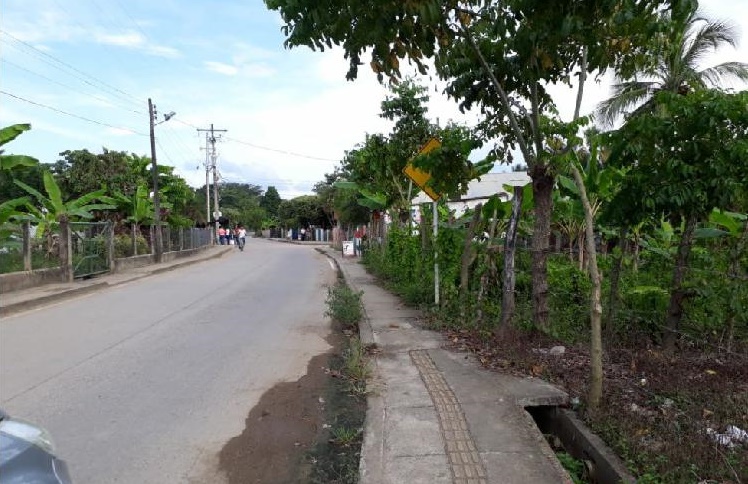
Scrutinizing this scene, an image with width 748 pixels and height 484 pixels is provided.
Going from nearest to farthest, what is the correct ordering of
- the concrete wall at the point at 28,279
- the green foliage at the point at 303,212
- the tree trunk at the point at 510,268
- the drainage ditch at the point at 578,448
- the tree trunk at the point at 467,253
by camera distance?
the drainage ditch at the point at 578,448
the tree trunk at the point at 510,268
the tree trunk at the point at 467,253
the concrete wall at the point at 28,279
the green foliage at the point at 303,212

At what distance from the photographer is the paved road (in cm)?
451

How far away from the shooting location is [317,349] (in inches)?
324

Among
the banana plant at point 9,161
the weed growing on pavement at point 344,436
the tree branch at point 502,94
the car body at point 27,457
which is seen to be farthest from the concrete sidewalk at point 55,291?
the car body at point 27,457

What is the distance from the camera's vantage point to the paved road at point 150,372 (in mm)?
4508

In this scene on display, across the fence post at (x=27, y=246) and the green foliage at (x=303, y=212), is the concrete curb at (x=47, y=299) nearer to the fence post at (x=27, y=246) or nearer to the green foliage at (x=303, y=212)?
the fence post at (x=27, y=246)

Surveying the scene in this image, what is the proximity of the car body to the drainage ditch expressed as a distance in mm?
3035

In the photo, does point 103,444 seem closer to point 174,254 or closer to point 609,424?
point 609,424

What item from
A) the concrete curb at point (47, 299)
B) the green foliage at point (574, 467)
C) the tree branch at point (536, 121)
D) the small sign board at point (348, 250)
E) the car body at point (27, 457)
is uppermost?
the tree branch at point (536, 121)

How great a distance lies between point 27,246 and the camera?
1458 cm

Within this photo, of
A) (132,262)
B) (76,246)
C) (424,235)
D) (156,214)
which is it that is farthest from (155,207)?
(424,235)

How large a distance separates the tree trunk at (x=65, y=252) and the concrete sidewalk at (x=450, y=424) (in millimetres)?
12399

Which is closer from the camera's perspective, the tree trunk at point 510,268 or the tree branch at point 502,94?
the tree branch at point 502,94

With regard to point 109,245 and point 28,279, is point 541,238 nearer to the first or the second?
point 28,279

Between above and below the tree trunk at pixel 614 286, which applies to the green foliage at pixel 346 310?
below
